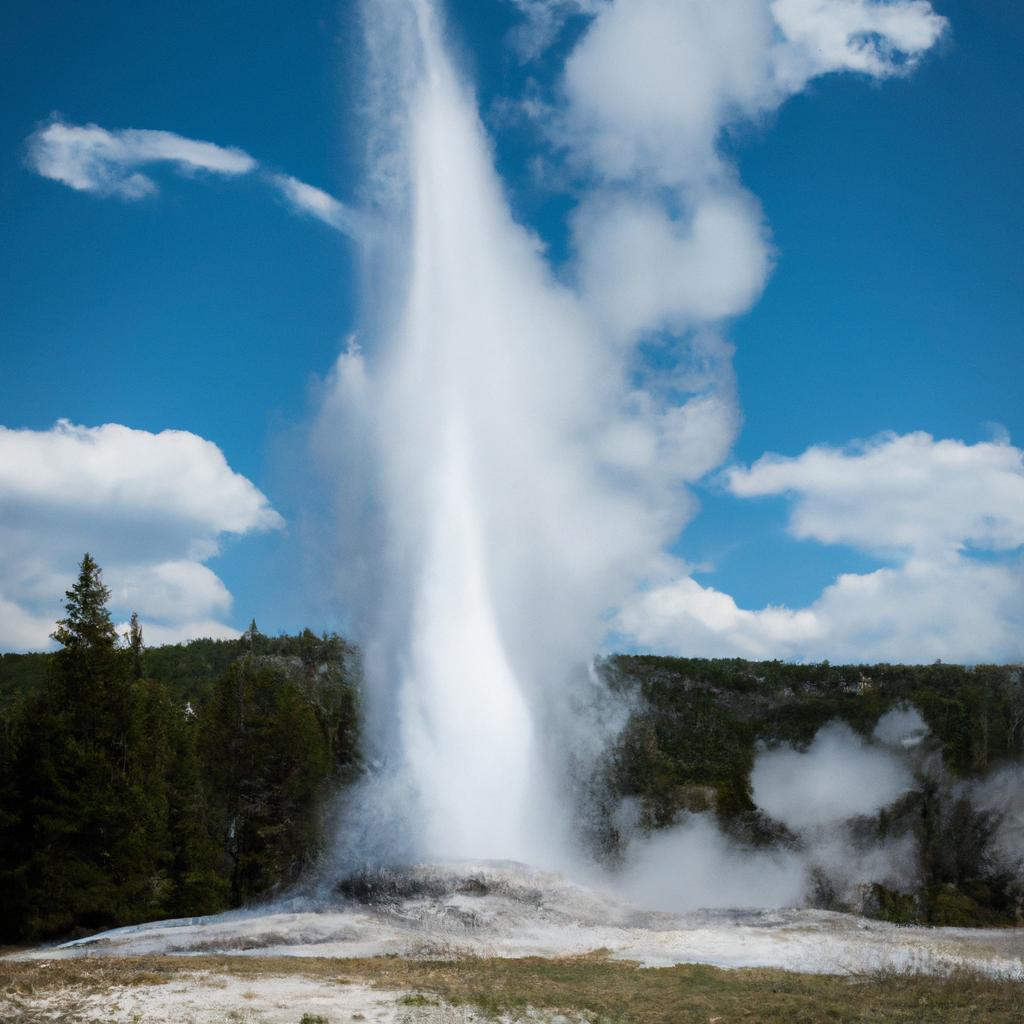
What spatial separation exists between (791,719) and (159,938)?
5942 centimetres

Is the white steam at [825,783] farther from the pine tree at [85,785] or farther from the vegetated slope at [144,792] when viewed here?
the pine tree at [85,785]

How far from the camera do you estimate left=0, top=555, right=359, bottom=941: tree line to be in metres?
25.0

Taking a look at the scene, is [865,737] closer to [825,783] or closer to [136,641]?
[825,783]

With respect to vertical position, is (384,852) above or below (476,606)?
below

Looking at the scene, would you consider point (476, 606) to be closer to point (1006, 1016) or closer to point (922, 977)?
point (922, 977)

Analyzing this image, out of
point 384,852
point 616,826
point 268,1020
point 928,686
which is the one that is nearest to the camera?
point 268,1020

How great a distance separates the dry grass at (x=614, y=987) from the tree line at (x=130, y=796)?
907 cm

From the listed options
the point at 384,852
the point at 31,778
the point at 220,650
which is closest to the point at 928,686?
the point at 384,852

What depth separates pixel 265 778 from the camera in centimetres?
4209

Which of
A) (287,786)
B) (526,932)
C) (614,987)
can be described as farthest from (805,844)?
(287,786)

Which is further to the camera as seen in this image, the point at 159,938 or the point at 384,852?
the point at 384,852

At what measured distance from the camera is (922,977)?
606 inches

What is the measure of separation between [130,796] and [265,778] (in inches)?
642

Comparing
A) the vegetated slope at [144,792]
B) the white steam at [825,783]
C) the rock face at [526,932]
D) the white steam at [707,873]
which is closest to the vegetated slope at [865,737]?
the white steam at [825,783]
